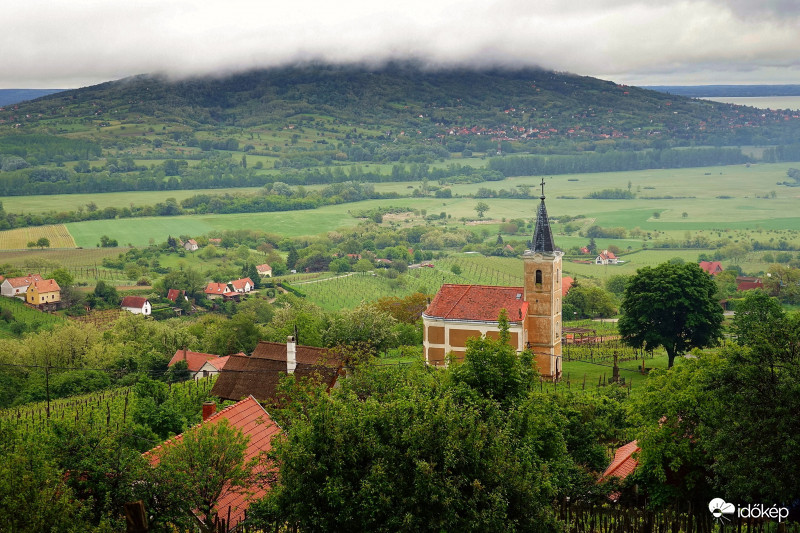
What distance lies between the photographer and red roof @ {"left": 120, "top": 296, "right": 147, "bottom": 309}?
87.9 meters

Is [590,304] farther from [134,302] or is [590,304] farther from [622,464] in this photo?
[134,302]

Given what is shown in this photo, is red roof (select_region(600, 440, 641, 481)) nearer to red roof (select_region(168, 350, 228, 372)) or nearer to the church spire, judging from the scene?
the church spire

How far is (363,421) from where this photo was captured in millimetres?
15648

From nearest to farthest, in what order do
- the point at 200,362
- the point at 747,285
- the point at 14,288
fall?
the point at 200,362
the point at 747,285
the point at 14,288

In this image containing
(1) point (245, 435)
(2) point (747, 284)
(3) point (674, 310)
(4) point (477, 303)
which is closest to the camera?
(1) point (245, 435)

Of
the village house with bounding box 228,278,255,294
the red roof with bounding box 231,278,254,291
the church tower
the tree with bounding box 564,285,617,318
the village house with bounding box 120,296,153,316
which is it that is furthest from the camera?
the red roof with bounding box 231,278,254,291

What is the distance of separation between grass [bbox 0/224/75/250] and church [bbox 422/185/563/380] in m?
107

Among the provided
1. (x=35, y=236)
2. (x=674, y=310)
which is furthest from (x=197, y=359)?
(x=35, y=236)

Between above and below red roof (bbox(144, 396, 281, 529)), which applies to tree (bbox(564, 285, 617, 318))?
below

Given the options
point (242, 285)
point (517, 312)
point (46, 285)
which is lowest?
point (242, 285)

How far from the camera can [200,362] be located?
159ft

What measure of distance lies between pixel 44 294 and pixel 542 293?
205 feet

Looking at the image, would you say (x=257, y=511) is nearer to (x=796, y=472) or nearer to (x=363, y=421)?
(x=363, y=421)

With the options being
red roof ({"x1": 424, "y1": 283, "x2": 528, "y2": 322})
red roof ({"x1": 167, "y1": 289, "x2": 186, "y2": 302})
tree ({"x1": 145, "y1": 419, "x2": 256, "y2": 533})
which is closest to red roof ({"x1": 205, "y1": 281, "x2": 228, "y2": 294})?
red roof ({"x1": 167, "y1": 289, "x2": 186, "y2": 302})
